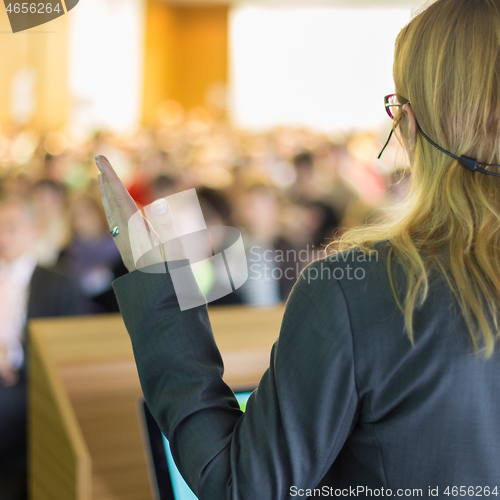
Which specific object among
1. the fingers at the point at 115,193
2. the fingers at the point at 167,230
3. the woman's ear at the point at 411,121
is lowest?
the fingers at the point at 167,230

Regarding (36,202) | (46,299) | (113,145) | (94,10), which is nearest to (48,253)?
(36,202)

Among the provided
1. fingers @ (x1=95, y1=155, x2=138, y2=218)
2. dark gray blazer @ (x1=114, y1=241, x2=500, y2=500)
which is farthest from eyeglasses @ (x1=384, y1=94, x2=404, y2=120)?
fingers @ (x1=95, y1=155, x2=138, y2=218)

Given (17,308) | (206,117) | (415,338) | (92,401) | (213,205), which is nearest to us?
(415,338)

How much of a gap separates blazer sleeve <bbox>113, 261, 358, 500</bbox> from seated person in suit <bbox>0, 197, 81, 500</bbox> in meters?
1.63

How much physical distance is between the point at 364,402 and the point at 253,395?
9cm

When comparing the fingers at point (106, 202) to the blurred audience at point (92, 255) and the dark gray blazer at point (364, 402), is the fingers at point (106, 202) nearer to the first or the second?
the dark gray blazer at point (364, 402)

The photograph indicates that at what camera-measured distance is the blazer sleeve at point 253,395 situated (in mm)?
416

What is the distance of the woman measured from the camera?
41 centimetres

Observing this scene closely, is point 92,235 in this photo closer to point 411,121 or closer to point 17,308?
point 17,308

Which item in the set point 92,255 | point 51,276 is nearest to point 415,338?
point 51,276

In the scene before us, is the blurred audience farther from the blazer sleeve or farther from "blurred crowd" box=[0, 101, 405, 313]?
the blazer sleeve

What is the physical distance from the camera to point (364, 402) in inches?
16.8

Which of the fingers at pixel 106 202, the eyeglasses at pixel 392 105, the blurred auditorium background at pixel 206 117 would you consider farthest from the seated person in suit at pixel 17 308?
the eyeglasses at pixel 392 105

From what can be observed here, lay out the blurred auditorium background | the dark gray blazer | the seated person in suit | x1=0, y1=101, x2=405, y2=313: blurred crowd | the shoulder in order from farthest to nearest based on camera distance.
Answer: the blurred auditorium background < x1=0, y1=101, x2=405, y2=313: blurred crowd < the shoulder < the seated person in suit < the dark gray blazer
